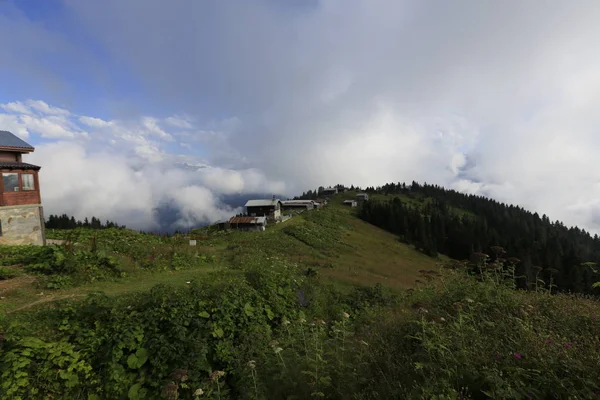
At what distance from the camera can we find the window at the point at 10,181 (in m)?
17.9

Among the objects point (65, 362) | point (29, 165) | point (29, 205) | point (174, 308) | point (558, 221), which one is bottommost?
point (558, 221)

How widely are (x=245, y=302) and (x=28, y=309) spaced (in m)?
6.89

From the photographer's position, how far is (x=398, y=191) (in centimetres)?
18275

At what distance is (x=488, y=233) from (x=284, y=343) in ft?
385

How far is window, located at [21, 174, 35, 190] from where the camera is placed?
61.6 feet

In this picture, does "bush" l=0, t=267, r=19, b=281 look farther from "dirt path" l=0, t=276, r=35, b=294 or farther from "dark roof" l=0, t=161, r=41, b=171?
"dark roof" l=0, t=161, r=41, b=171

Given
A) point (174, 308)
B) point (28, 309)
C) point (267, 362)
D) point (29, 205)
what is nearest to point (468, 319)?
point (267, 362)

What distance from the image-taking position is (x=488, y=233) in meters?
102

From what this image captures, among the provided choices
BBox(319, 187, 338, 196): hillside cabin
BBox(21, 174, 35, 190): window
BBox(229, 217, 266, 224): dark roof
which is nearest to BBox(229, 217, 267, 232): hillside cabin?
BBox(229, 217, 266, 224): dark roof

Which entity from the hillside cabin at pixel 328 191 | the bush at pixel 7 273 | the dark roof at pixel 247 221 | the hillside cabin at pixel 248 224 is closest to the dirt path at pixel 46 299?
the bush at pixel 7 273

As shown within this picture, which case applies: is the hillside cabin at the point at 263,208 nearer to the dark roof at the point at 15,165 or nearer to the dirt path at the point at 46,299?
the dark roof at the point at 15,165

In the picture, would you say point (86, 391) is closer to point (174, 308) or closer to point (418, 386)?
point (174, 308)

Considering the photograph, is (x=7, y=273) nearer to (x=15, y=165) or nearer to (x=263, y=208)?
(x=15, y=165)

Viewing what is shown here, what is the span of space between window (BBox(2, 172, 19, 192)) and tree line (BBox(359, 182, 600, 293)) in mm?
25767
